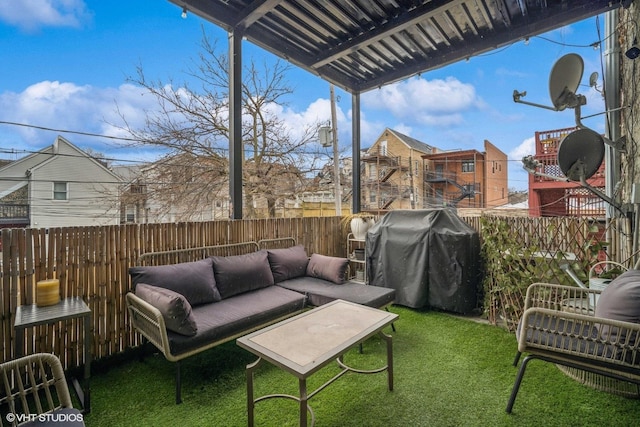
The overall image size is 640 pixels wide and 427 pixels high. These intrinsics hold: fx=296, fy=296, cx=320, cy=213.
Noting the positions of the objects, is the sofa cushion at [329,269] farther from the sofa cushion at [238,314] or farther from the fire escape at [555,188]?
the fire escape at [555,188]

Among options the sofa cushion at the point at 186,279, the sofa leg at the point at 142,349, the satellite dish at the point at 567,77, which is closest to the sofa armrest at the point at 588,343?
the satellite dish at the point at 567,77

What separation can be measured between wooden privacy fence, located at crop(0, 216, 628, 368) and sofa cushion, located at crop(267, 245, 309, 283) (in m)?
0.41

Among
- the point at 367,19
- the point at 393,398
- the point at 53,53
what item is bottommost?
the point at 393,398

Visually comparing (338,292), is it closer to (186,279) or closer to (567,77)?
(186,279)

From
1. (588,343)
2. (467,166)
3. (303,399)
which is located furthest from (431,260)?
(467,166)

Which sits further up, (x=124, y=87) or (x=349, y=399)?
(x=124, y=87)

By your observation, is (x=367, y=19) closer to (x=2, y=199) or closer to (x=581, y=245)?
(x=581, y=245)

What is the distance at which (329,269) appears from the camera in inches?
138

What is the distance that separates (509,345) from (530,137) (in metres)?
3.54

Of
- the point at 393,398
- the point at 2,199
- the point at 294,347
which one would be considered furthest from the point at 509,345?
the point at 2,199

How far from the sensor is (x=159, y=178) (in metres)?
4.76

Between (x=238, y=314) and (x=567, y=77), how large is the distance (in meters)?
3.54

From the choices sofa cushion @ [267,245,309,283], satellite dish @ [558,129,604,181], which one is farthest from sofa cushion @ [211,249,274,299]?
satellite dish @ [558,129,604,181]

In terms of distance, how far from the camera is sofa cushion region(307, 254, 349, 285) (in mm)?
3441
